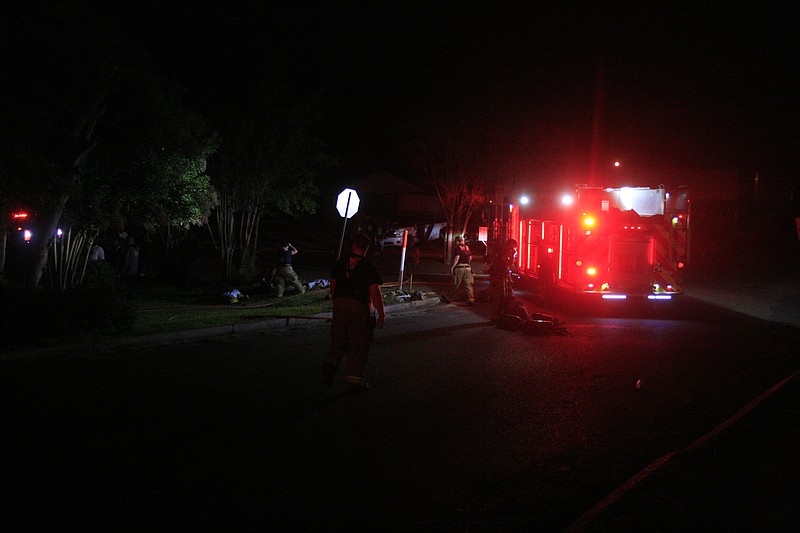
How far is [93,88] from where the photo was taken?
12156 mm

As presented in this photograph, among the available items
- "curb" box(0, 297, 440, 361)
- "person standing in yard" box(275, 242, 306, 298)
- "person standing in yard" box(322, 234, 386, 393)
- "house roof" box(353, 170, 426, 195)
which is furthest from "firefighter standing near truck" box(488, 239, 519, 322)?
"house roof" box(353, 170, 426, 195)

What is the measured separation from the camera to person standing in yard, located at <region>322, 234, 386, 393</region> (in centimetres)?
814

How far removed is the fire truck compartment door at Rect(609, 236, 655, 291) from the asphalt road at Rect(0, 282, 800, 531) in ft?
13.3

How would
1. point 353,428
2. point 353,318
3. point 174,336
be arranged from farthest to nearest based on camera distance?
1. point 174,336
2. point 353,318
3. point 353,428

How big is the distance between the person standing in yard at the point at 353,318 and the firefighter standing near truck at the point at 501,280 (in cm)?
621

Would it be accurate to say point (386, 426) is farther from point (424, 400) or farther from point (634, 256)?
point (634, 256)

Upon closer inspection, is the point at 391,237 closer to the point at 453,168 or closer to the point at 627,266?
the point at 453,168

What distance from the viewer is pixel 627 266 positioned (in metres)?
16.1

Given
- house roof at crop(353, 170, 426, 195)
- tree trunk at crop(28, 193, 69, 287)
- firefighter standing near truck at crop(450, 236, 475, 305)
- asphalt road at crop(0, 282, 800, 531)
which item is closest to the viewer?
asphalt road at crop(0, 282, 800, 531)

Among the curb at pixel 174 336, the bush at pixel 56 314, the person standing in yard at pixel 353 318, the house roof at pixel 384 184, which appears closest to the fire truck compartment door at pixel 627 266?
the curb at pixel 174 336

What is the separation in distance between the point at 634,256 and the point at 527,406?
9280 mm

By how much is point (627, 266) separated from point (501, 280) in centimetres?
351

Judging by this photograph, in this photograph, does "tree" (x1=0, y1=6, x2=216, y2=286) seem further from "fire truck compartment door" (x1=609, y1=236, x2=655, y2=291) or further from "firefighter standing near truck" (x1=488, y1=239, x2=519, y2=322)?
"fire truck compartment door" (x1=609, y1=236, x2=655, y2=291)

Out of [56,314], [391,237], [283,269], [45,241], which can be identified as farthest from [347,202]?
[391,237]
